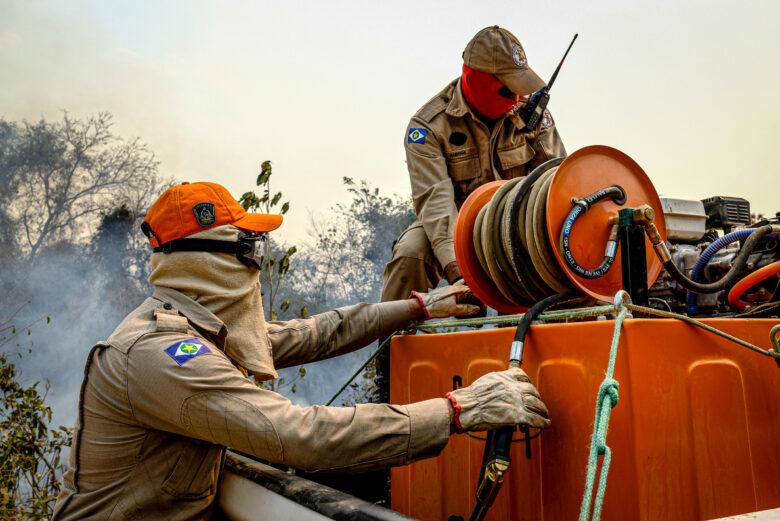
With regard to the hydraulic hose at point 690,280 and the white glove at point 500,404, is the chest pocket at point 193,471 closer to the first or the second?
the white glove at point 500,404

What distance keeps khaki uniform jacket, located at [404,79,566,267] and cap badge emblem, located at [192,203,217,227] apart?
148cm

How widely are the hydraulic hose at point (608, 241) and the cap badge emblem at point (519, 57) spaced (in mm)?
1464

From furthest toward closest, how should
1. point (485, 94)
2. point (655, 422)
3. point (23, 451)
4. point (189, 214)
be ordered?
1. point (23, 451)
2. point (485, 94)
3. point (189, 214)
4. point (655, 422)

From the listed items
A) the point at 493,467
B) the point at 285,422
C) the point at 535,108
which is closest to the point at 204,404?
the point at 285,422

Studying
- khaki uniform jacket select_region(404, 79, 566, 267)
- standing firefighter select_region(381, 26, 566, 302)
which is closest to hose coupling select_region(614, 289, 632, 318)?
standing firefighter select_region(381, 26, 566, 302)

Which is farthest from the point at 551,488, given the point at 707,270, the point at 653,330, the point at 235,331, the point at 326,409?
the point at 707,270

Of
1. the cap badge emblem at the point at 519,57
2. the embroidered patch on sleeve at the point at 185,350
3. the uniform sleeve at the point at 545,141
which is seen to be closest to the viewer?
the embroidered patch on sleeve at the point at 185,350

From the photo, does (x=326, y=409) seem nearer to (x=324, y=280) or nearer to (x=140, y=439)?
(x=140, y=439)

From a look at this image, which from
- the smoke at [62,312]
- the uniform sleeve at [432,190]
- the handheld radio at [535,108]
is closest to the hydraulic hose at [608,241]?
the uniform sleeve at [432,190]

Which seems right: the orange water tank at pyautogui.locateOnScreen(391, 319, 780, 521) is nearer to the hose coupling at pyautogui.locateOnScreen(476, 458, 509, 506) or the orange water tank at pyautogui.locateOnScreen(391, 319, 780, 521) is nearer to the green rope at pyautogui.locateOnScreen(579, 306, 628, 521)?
the green rope at pyautogui.locateOnScreen(579, 306, 628, 521)

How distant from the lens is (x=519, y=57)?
139 inches

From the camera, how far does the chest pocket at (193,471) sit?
2363 mm

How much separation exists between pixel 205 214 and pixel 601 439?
5.84 feet

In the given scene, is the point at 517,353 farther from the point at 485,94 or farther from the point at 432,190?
the point at 485,94
